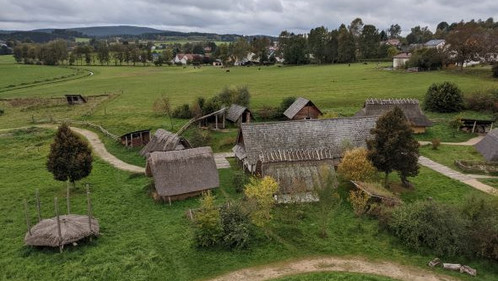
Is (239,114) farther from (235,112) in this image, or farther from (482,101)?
(482,101)

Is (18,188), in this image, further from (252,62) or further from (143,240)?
(252,62)

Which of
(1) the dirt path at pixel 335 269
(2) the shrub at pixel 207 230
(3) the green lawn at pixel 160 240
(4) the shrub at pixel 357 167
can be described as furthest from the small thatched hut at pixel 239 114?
(1) the dirt path at pixel 335 269

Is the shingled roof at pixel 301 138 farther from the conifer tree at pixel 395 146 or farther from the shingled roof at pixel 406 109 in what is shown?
A: the shingled roof at pixel 406 109

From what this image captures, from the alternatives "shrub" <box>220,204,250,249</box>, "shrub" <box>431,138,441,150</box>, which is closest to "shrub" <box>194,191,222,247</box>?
"shrub" <box>220,204,250,249</box>

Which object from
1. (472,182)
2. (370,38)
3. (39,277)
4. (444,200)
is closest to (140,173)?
(39,277)

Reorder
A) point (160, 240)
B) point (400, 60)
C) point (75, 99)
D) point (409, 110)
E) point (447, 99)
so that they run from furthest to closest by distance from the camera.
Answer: point (400, 60), point (75, 99), point (447, 99), point (409, 110), point (160, 240)

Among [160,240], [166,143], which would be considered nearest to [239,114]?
[166,143]
